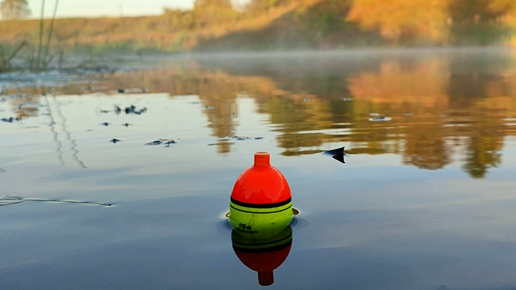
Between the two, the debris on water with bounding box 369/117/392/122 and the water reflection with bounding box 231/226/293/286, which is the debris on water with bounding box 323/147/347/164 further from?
the debris on water with bounding box 369/117/392/122

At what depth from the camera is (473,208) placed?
4020mm

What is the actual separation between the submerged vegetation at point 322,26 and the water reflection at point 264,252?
66.1m

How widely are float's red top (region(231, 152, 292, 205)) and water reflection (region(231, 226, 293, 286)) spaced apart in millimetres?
217

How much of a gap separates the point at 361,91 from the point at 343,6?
80270 mm

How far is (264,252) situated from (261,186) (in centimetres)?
41

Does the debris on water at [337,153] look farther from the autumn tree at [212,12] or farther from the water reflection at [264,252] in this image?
the autumn tree at [212,12]

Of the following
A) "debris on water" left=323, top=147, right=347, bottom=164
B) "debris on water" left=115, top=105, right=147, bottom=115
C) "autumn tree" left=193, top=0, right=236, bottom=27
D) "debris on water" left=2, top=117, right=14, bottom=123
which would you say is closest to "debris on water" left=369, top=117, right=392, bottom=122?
"debris on water" left=323, top=147, right=347, bottom=164

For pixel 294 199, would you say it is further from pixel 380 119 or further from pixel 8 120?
pixel 8 120

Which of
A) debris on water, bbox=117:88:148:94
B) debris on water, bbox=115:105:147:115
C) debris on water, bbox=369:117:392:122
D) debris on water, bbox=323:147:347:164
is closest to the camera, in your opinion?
debris on water, bbox=323:147:347:164

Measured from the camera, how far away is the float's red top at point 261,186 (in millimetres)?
3504

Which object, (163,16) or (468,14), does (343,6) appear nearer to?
(468,14)

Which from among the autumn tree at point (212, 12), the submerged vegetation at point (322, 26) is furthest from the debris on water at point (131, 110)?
the autumn tree at point (212, 12)

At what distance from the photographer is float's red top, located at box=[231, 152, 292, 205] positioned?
350 centimetres

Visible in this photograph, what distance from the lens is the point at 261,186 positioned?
3514 mm
